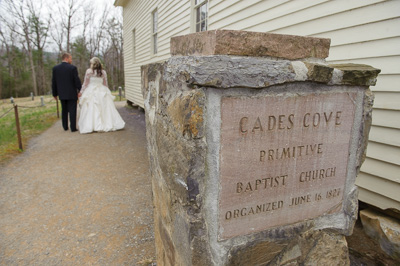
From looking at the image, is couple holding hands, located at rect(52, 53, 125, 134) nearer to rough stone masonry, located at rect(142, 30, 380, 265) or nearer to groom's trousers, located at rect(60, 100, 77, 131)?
groom's trousers, located at rect(60, 100, 77, 131)

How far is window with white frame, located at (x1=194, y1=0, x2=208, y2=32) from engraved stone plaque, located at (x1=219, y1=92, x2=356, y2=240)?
4.43 m

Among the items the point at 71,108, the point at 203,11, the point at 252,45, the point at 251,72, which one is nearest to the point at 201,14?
the point at 203,11

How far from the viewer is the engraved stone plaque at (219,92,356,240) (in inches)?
50.8

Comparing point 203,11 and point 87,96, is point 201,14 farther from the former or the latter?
point 87,96

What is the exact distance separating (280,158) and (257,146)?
0.16 m

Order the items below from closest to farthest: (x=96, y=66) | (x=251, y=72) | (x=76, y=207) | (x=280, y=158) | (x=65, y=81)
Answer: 1. (x=251, y=72)
2. (x=280, y=158)
3. (x=76, y=207)
4. (x=65, y=81)
5. (x=96, y=66)

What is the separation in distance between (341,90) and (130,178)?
347 cm

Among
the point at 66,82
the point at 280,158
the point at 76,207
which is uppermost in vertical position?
the point at 66,82

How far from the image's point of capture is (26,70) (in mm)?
27844

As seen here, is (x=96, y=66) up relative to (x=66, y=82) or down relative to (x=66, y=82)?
up

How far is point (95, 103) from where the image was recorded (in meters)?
7.04

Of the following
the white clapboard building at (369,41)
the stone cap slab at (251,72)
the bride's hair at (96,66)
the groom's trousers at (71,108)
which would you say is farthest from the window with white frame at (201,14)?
the stone cap slab at (251,72)

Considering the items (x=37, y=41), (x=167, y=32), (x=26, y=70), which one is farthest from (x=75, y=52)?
(x=167, y=32)

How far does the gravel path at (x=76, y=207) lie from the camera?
251 centimetres
